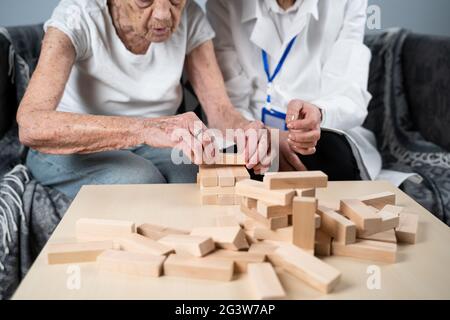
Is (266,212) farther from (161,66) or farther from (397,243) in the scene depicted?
(161,66)

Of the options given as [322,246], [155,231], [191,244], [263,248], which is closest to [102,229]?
[155,231]

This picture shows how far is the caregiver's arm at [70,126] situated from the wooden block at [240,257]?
0.44m

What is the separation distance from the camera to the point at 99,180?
159cm

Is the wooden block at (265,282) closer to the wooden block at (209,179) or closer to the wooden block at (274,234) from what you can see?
the wooden block at (274,234)

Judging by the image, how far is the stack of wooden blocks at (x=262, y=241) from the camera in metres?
0.90

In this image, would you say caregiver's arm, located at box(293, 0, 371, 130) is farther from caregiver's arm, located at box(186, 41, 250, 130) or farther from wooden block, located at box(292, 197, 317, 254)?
wooden block, located at box(292, 197, 317, 254)

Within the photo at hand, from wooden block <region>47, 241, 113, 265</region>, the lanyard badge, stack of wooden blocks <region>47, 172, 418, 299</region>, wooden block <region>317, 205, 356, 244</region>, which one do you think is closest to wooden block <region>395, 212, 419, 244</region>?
stack of wooden blocks <region>47, 172, 418, 299</region>

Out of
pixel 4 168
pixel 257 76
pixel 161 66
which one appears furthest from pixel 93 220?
pixel 257 76

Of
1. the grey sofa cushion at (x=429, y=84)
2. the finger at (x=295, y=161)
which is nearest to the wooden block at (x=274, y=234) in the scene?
the finger at (x=295, y=161)

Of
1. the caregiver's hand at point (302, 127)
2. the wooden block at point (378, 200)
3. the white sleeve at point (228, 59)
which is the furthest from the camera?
the white sleeve at point (228, 59)

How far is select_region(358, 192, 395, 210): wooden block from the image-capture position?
1195mm

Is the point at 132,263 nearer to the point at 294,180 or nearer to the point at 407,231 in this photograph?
the point at 294,180

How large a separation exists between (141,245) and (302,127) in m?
0.70

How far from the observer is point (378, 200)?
121 cm
